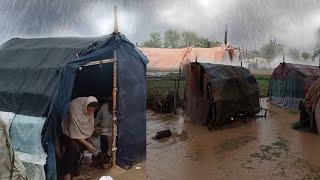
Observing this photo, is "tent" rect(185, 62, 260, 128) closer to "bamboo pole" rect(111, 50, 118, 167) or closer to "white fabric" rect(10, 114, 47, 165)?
"bamboo pole" rect(111, 50, 118, 167)

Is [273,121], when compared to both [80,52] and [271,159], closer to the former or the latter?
[271,159]

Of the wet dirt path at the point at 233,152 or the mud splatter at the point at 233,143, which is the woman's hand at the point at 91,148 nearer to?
the wet dirt path at the point at 233,152

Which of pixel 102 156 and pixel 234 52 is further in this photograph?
pixel 234 52

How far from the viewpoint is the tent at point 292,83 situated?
20.9 meters

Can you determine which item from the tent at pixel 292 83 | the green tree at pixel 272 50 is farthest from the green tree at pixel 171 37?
the tent at pixel 292 83

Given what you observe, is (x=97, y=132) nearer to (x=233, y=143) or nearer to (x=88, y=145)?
(x=88, y=145)

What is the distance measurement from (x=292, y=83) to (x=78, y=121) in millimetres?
17043

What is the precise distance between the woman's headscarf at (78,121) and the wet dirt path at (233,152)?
6.26ft

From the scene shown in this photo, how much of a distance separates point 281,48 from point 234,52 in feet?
174

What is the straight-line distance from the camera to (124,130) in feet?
27.4

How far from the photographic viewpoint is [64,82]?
6863 millimetres

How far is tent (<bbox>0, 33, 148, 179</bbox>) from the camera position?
22.4ft

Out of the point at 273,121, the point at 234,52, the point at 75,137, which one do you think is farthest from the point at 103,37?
the point at 234,52

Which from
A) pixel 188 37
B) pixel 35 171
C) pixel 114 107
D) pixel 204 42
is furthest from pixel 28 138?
pixel 188 37
